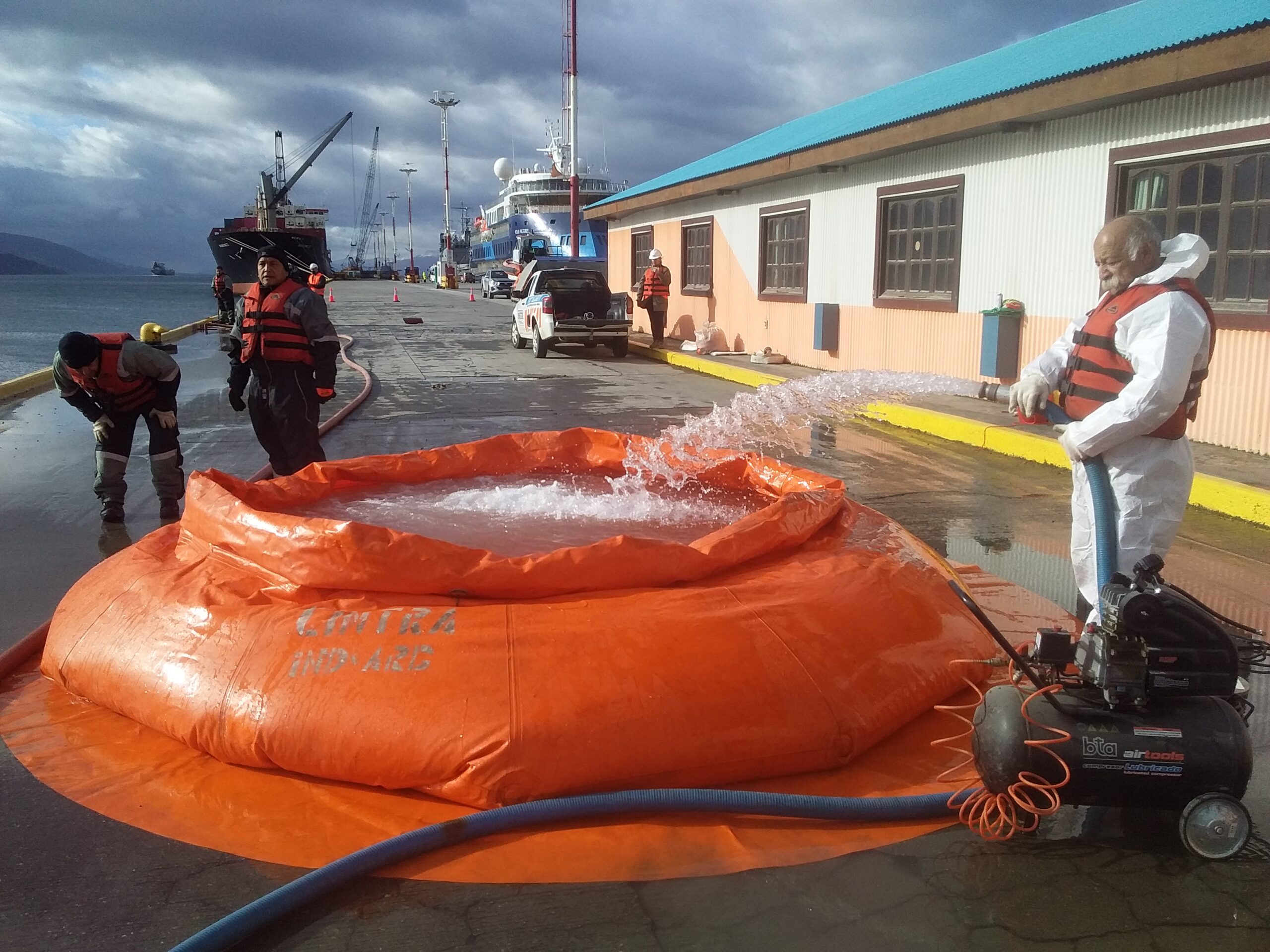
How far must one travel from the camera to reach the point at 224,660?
349 cm

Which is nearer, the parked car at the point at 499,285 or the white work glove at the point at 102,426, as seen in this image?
A: the white work glove at the point at 102,426

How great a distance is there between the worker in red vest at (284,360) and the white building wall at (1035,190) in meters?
7.64

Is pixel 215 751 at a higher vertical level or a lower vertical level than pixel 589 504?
lower

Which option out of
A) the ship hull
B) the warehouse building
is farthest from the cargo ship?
the warehouse building

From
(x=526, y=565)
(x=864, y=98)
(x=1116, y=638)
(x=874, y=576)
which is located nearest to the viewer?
(x=1116, y=638)

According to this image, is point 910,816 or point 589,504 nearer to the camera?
point 910,816

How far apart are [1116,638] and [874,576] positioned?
1.31 meters

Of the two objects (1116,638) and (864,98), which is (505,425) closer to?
(1116,638)

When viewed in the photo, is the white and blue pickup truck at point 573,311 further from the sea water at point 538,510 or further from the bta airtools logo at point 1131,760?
the bta airtools logo at point 1131,760

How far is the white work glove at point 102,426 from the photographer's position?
6828 mm

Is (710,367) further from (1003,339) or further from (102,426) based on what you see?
(102,426)

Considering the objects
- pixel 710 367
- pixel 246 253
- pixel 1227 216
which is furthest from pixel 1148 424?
pixel 246 253

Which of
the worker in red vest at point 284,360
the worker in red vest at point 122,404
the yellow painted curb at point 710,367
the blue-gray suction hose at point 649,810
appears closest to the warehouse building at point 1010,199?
the yellow painted curb at point 710,367

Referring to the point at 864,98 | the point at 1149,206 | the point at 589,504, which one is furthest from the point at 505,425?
the point at 864,98
